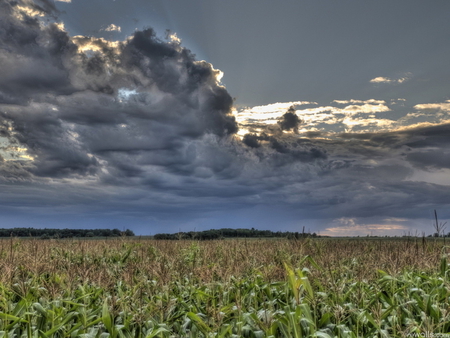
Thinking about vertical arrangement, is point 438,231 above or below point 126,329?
above

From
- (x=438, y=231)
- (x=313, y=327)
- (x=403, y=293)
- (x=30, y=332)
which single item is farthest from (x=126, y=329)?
(x=438, y=231)

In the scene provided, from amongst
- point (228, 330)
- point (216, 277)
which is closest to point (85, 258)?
point (216, 277)

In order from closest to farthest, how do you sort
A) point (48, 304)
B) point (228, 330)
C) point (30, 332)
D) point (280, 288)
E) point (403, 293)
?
point (228, 330), point (30, 332), point (48, 304), point (403, 293), point (280, 288)

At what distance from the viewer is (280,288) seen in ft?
26.9

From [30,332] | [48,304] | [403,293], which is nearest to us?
[30,332]

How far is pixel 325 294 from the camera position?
682cm

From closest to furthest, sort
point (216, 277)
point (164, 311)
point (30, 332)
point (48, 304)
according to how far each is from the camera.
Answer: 1. point (30, 332)
2. point (164, 311)
3. point (48, 304)
4. point (216, 277)

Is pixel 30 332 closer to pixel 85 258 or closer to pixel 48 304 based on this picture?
pixel 48 304

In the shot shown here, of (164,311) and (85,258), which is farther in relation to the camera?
(85,258)

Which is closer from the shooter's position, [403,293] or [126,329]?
[126,329]

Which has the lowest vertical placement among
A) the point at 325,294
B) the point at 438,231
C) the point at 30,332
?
the point at 30,332

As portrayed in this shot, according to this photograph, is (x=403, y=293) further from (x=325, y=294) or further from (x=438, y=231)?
(x=438, y=231)

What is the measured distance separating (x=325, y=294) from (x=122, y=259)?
1042cm

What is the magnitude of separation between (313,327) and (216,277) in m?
4.99
